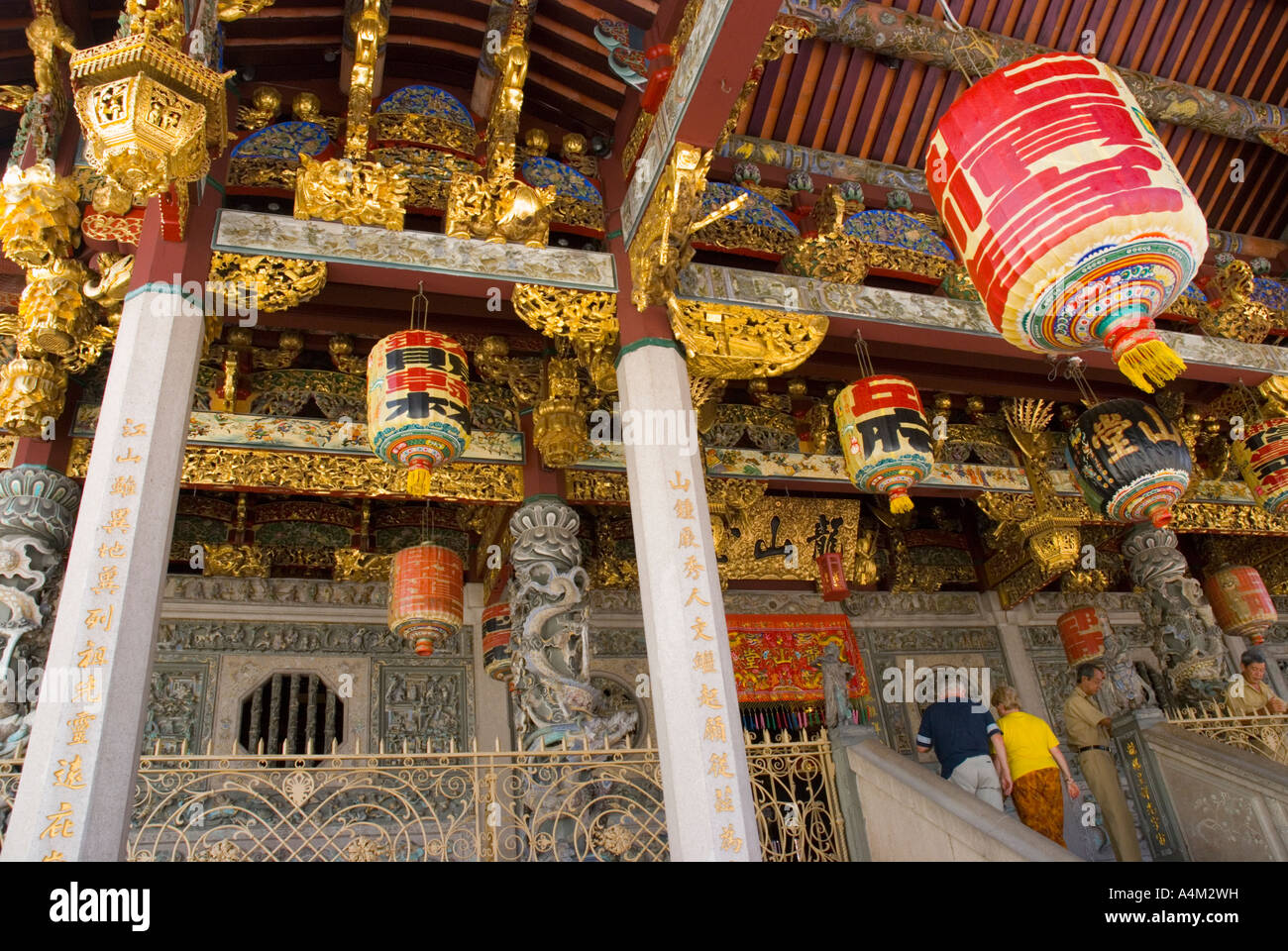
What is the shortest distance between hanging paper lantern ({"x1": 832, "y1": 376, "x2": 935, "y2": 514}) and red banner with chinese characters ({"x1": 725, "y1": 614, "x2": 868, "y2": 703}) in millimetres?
3220

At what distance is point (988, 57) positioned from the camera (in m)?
5.88

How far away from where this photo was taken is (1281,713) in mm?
6859

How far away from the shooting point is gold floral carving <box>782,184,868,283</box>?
21.1 feet

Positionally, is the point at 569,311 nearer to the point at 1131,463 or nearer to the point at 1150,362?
the point at 1150,362

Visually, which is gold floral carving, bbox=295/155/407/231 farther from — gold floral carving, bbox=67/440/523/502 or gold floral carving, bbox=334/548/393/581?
gold floral carving, bbox=334/548/393/581

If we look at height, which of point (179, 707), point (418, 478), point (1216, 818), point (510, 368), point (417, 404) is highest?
point (510, 368)

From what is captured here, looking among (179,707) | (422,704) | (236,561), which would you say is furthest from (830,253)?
(179,707)

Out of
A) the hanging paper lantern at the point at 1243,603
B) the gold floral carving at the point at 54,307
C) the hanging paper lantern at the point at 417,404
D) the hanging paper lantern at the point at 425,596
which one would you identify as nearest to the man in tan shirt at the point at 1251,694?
the hanging paper lantern at the point at 1243,603

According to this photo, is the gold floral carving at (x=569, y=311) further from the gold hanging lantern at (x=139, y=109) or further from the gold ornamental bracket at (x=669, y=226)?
the gold hanging lantern at (x=139, y=109)

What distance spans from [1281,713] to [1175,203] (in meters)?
4.91

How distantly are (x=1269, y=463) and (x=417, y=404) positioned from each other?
6.22 meters

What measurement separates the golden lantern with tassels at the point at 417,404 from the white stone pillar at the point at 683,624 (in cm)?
90

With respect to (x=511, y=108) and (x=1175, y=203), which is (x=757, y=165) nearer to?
(x=511, y=108)

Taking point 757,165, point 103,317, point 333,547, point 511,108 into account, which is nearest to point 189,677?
point 333,547
